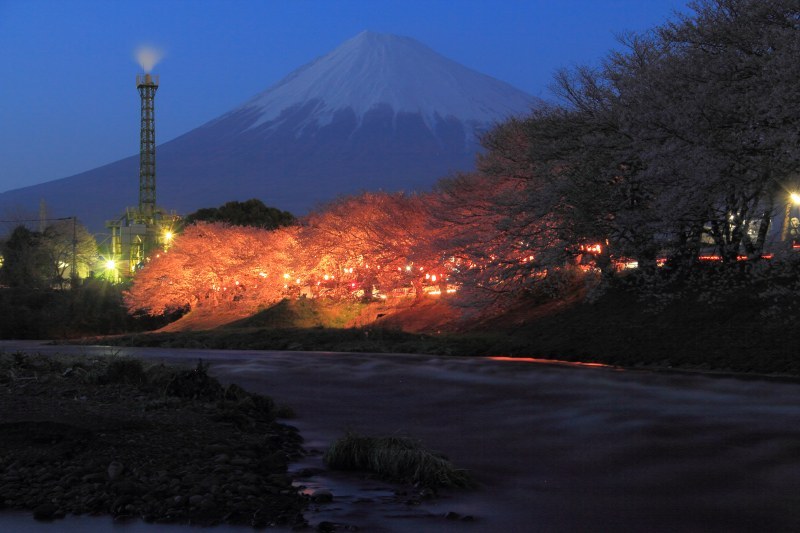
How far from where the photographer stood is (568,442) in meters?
13.0

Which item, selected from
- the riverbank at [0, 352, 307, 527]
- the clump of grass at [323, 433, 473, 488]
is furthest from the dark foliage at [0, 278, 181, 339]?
the clump of grass at [323, 433, 473, 488]

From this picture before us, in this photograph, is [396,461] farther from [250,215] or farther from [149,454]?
[250,215]

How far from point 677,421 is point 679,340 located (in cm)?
1149

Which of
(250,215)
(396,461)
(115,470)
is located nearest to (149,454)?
(115,470)

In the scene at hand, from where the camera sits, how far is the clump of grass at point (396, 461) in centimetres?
965

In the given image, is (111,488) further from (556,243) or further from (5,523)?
(556,243)

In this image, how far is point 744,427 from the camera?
1427 centimetres

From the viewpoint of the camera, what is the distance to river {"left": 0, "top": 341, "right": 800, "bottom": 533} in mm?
8680

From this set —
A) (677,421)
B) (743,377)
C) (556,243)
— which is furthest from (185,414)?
(556,243)

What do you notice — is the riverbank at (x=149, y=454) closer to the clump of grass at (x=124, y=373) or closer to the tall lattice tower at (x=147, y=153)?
the clump of grass at (x=124, y=373)

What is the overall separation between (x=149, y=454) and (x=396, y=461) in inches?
101

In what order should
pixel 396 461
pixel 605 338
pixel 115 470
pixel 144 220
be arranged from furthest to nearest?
pixel 144 220
pixel 605 338
pixel 396 461
pixel 115 470

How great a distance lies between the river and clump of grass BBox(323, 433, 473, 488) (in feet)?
0.90

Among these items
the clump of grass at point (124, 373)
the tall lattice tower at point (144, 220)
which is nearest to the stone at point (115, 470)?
the clump of grass at point (124, 373)
